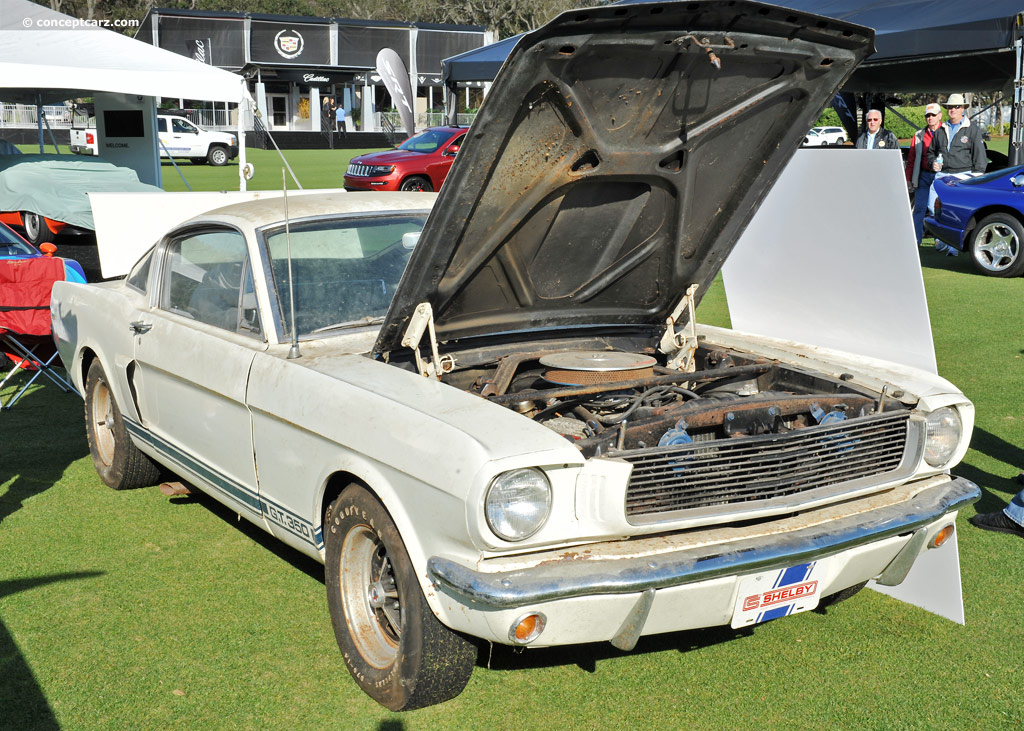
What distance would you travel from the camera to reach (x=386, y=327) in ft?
11.3

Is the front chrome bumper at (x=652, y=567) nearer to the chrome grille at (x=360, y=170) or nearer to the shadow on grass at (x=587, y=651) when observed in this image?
the shadow on grass at (x=587, y=651)

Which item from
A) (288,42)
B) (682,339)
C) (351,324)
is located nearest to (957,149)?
(682,339)

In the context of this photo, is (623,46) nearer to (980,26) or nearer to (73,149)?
(980,26)

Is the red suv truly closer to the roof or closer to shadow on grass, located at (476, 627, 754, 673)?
the roof

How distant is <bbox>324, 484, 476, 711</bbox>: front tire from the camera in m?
2.85

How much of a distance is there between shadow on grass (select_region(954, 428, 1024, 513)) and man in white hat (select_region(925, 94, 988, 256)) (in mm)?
7997

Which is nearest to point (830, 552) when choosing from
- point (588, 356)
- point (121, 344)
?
point (588, 356)

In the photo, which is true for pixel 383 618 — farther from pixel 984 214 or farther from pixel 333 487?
pixel 984 214

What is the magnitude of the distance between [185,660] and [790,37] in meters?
2.93

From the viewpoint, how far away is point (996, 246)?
38.8ft

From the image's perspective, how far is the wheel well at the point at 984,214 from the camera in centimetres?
1159

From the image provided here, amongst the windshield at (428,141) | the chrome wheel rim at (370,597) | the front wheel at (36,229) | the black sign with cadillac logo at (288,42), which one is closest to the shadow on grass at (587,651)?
the chrome wheel rim at (370,597)

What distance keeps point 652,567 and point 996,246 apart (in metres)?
10.9

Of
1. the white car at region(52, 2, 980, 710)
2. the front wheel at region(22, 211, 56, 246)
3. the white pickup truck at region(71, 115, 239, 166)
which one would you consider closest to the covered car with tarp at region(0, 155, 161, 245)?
the front wheel at region(22, 211, 56, 246)
